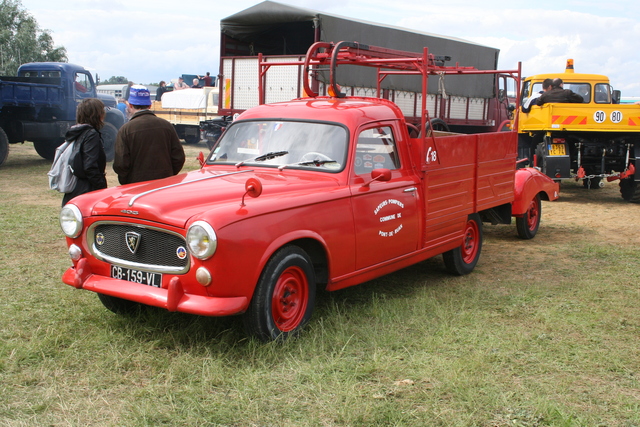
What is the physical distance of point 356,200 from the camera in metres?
4.85

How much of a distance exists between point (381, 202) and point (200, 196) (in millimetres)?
1573

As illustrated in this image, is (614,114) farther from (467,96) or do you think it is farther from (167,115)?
(167,115)

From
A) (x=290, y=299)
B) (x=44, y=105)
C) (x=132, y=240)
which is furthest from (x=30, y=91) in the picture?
(x=290, y=299)

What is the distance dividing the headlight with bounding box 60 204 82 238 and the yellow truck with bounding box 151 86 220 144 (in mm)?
17059

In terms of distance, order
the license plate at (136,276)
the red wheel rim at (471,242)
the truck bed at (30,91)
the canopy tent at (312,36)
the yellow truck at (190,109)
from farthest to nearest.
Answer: the yellow truck at (190,109) → the truck bed at (30,91) → the canopy tent at (312,36) → the red wheel rim at (471,242) → the license plate at (136,276)

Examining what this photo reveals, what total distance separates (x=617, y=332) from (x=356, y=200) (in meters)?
2.26

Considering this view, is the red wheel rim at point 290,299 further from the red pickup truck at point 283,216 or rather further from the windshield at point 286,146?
the windshield at point 286,146

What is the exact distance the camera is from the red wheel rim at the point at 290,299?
14.1 ft

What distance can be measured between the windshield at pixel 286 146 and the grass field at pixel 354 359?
1232mm

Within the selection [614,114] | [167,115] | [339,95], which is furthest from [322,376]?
[167,115]

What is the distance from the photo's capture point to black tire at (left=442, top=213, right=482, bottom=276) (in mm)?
6527

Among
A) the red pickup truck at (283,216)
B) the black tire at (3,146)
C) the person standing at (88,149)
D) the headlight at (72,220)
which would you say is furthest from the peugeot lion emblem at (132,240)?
the black tire at (3,146)

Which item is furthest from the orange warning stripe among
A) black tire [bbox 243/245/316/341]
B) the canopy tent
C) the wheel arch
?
black tire [bbox 243/245/316/341]

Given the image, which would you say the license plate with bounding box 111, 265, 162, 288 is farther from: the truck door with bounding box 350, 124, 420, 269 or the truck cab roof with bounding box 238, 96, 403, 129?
the truck cab roof with bounding box 238, 96, 403, 129
